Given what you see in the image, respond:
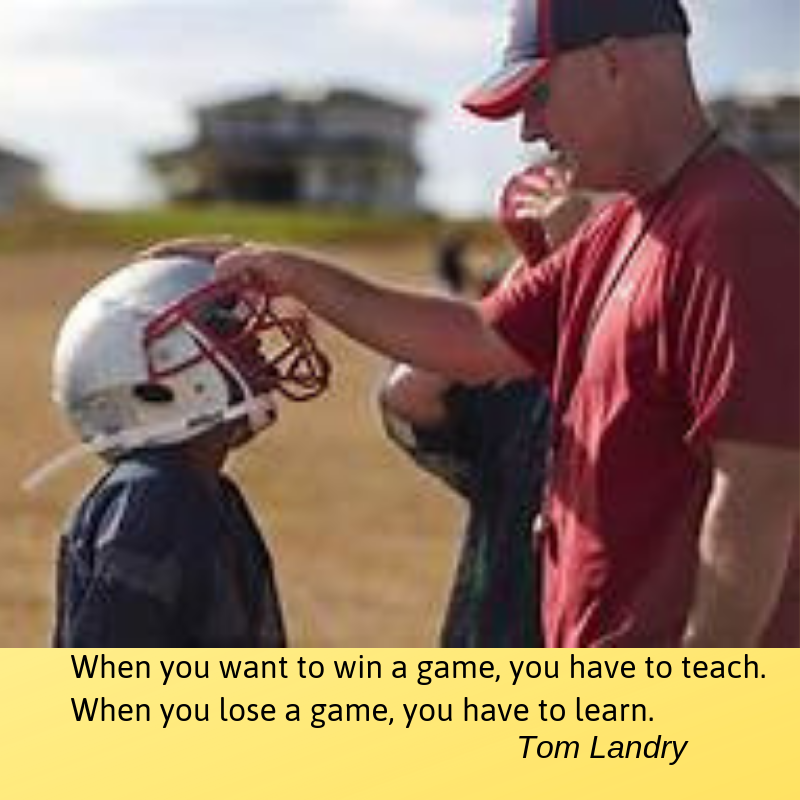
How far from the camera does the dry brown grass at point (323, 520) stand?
27.5 feet

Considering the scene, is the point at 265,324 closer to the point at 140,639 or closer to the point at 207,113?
the point at 140,639

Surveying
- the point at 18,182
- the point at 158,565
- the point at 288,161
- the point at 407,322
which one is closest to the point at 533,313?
the point at 407,322

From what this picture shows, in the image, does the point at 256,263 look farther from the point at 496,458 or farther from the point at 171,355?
the point at 496,458

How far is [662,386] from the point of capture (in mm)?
3012

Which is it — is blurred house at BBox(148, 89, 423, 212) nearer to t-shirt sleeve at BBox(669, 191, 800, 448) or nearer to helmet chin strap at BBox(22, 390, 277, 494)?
helmet chin strap at BBox(22, 390, 277, 494)

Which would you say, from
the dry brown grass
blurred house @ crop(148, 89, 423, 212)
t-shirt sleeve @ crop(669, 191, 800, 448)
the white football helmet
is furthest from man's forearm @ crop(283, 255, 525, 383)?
blurred house @ crop(148, 89, 423, 212)

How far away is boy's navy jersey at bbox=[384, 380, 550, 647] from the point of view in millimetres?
4215

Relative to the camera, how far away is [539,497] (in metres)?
4.17

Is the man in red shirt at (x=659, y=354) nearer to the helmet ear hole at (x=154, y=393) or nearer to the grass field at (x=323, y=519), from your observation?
the helmet ear hole at (x=154, y=393)

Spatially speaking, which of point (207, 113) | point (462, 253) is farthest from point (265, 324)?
point (207, 113)

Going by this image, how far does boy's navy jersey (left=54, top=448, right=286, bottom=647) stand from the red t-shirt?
1.81ft

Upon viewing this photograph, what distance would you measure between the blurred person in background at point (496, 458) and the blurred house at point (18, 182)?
17.0 m

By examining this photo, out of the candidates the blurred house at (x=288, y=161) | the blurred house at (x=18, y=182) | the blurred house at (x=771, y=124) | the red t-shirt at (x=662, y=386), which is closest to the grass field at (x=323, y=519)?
the red t-shirt at (x=662, y=386)

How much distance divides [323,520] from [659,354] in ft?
28.2
